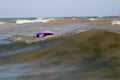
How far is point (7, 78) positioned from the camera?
15.8 feet

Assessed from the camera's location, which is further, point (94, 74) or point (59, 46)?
point (59, 46)

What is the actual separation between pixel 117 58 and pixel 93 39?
1.18 meters

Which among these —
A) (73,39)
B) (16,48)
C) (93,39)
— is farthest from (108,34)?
(16,48)

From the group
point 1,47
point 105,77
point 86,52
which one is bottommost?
point 105,77

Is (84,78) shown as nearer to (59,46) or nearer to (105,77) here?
(105,77)

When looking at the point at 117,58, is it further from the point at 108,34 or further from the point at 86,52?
the point at 108,34

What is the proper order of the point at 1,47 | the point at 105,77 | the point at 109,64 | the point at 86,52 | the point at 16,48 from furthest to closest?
the point at 1,47 < the point at 16,48 < the point at 86,52 < the point at 109,64 < the point at 105,77

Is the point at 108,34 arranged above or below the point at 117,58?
above

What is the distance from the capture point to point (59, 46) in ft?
20.3

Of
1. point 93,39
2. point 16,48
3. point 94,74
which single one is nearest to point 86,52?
point 93,39

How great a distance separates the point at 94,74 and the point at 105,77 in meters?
0.24

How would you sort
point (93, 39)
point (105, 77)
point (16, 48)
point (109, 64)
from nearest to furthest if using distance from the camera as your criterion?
point (105, 77) < point (109, 64) < point (93, 39) < point (16, 48)

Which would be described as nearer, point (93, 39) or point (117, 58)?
point (117, 58)

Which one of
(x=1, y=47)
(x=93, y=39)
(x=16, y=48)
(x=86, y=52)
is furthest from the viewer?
(x=1, y=47)
